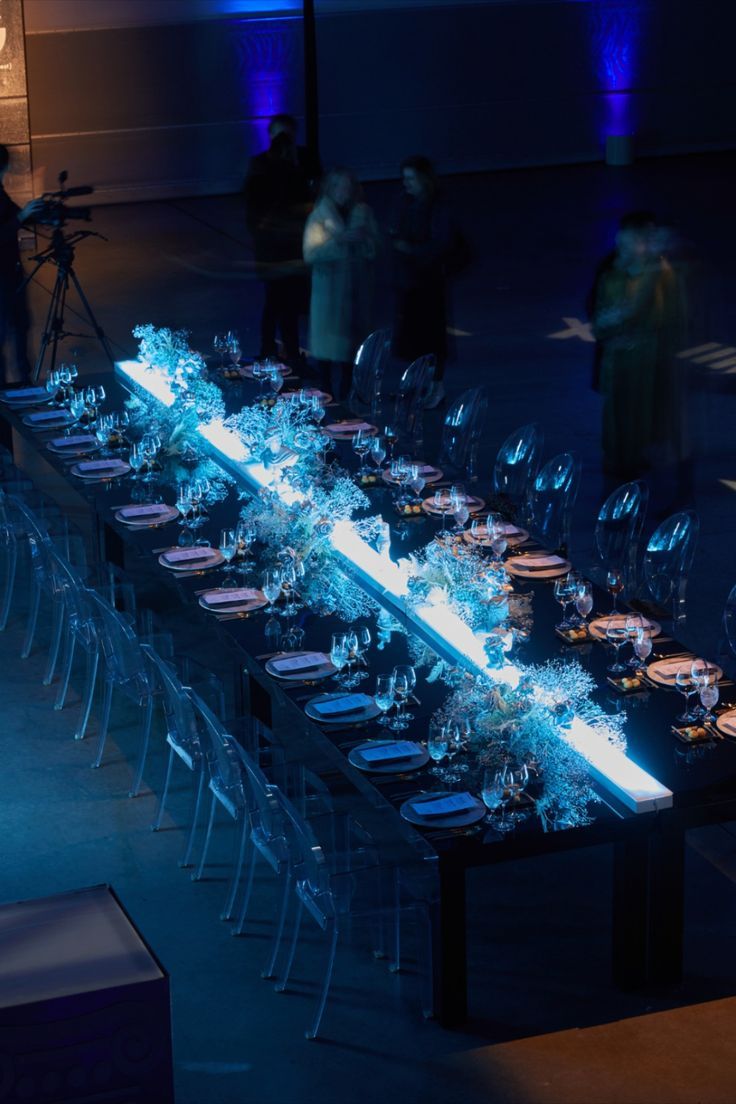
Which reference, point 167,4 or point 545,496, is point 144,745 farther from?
point 167,4

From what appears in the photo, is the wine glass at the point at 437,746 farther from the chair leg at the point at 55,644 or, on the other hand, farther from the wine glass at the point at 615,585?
the chair leg at the point at 55,644

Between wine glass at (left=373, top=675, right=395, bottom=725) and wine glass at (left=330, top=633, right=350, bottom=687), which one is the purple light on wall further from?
wine glass at (left=373, top=675, right=395, bottom=725)

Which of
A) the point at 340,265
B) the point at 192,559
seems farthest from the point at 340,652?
the point at 340,265

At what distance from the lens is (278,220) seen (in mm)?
11586

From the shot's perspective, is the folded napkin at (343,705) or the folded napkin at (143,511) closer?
the folded napkin at (343,705)

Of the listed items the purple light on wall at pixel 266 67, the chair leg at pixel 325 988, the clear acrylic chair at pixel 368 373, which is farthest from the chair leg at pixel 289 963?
the purple light on wall at pixel 266 67

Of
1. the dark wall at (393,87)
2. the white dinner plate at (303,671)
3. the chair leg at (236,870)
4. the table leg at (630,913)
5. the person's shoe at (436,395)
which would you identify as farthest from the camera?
the dark wall at (393,87)

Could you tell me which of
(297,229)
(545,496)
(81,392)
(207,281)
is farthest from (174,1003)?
(207,281)

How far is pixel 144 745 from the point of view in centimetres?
666

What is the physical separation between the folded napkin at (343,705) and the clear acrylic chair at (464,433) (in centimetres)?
262

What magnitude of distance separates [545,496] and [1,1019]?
4.04m

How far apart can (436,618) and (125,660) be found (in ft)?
4.11

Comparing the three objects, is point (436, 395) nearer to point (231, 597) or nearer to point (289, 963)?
point (231, 597)

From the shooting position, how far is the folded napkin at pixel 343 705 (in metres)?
5.67
